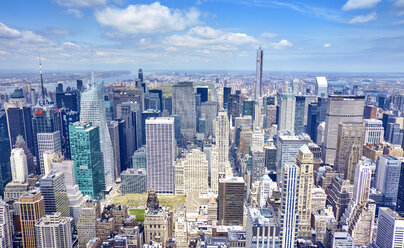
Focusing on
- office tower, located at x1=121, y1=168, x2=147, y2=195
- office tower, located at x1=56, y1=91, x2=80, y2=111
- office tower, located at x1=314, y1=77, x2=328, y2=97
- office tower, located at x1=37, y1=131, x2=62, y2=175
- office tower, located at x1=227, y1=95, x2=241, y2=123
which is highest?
office tower, located at x1=314, y1=77, x2=328, y2=97

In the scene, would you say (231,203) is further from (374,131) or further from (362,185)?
(374,131)

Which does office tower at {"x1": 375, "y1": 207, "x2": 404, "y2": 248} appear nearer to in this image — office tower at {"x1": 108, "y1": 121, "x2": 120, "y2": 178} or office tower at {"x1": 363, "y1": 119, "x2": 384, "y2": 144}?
office tower at {"x1": 363, "y1": 119, "x2": 384, "y2": 144}

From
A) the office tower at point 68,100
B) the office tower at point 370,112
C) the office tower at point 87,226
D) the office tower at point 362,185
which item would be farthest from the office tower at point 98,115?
the office tower at point 370,112

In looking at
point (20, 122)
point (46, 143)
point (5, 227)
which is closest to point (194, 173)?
point (46, 143)

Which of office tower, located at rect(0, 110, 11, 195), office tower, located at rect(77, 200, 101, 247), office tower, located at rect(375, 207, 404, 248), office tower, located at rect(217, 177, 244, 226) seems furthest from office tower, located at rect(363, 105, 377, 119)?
office tower, located at rect(0, 110, 11, 195)

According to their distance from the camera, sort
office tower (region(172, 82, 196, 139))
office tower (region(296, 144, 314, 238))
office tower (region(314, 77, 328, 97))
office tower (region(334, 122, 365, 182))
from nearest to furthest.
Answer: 1. office tower (region(296, 144, 314, 238))
2. office tower (region(334, 122, 365, 182))
3. office tower (region(314, 77, 328, 97))
4. office tower (region(172, 82, 196, 139))
